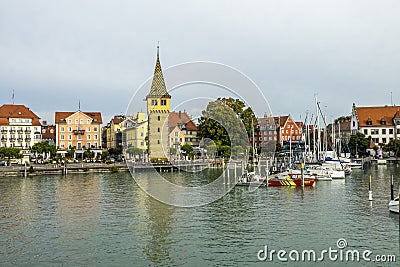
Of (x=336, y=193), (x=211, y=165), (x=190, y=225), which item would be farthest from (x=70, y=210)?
(x=211, y=165)

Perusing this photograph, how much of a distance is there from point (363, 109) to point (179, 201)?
271ft

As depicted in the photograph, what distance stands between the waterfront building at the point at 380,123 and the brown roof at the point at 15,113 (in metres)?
68.2

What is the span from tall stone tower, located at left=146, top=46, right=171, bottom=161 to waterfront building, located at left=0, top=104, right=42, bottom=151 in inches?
1287

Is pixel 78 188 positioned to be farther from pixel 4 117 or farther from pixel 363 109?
pixel 363 109

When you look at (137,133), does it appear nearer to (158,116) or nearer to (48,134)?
(158,116)

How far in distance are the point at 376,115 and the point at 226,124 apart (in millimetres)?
54522

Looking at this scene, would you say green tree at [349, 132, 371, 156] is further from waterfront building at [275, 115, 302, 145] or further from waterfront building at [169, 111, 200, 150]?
waterfront building at [169, 111, 200, 150]

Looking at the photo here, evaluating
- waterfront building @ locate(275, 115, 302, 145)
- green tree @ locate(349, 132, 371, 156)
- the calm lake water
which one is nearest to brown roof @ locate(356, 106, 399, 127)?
green tree @ locate(349, 132, 371, 156)

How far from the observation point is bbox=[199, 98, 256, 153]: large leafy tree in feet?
178

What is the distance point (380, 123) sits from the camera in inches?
3984

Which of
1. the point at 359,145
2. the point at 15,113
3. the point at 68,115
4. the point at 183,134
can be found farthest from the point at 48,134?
the point at 359,145

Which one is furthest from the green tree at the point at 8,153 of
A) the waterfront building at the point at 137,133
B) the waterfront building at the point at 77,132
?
the waterfront building at the point at 137,133

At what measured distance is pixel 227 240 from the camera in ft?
69.7

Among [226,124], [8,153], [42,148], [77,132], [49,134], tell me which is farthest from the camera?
[49,134]
